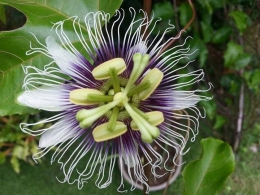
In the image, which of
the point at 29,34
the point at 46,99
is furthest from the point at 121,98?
the point at 29,34

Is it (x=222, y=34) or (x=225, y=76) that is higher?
(x=222, y=34)

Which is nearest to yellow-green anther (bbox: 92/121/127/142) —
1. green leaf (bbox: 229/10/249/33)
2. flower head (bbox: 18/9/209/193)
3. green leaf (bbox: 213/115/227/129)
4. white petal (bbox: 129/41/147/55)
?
flower head (bbox: 18/9/209/193)

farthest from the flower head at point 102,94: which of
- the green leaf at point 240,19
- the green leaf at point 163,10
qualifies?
the green leaf at point 240,19

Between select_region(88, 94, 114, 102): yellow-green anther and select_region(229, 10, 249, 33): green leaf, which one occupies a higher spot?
select_region(88, 94, 114, 102): yellow-green anther

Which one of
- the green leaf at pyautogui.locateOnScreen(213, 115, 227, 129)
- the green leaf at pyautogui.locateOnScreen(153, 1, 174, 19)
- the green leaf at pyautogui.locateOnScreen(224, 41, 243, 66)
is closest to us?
the green leaf at pyautogui.locateOnScreen(153, 1, 174, 19)

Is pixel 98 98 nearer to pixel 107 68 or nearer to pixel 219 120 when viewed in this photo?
pixel 107 68

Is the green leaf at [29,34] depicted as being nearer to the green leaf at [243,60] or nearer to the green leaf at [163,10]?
the green leaf at [163,10]

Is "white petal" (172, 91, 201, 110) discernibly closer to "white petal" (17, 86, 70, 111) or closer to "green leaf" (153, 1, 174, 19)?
"white petal" (17, 86, 70, 111)
